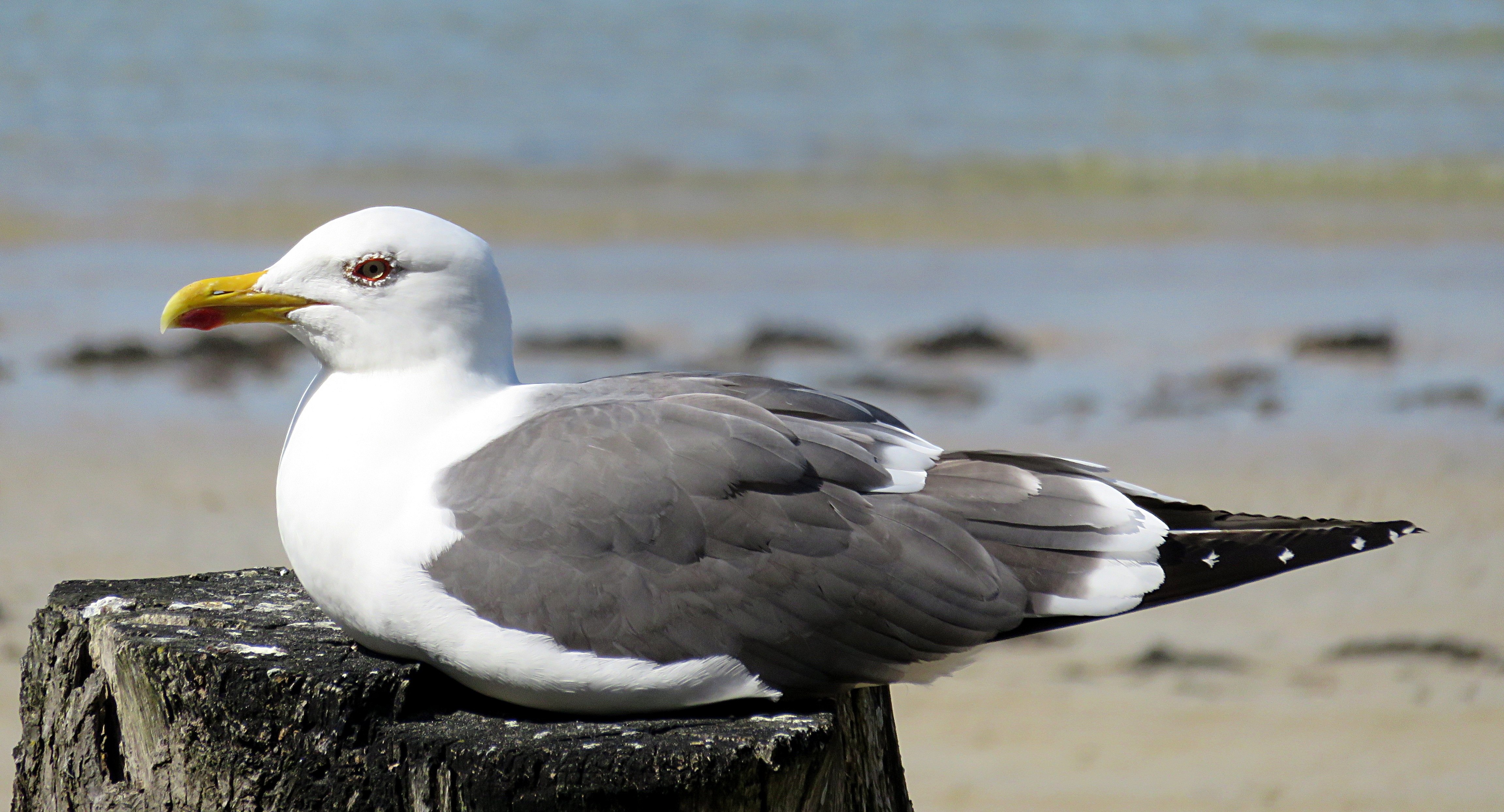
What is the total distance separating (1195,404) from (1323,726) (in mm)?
3833

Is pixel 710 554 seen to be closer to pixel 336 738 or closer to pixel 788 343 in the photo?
pixel 336 738

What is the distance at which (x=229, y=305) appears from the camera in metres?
3.05

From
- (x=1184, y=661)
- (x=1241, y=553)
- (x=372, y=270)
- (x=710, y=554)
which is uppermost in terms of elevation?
(x=1184, y=661)

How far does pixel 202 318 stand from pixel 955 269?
34.9 ft

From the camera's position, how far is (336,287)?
3020mm

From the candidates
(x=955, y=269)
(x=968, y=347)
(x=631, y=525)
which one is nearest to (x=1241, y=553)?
A: (x=631, y=525)

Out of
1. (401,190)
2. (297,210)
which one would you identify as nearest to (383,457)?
(297,210)

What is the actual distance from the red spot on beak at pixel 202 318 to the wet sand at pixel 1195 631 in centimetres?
280

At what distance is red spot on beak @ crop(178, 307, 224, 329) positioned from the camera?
307 cm

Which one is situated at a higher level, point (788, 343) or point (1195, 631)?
point (788, 343)

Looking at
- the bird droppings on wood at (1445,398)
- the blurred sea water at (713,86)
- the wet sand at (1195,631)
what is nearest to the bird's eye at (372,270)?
the wet sand at (1195,631)

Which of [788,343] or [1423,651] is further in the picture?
[788,343]

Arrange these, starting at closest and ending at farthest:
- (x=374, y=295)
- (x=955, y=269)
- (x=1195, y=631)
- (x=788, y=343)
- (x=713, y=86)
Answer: (x=374, y=295) < (x=1195, y=631) < (x=788, y=343) < (x=955, y=269) < (x=713, y=86)

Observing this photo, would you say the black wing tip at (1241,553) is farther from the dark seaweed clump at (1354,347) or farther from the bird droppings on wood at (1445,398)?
the dark seaweed clump at (1354,347)
